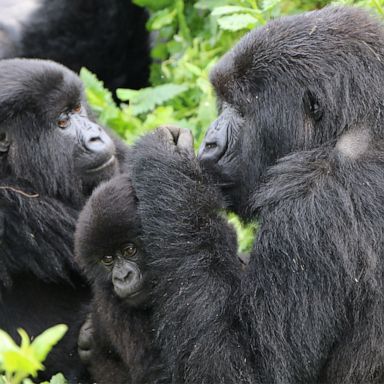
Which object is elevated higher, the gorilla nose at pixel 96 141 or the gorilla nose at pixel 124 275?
the gorilla nose at pixel 124 275

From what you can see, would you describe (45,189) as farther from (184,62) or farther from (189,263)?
(184,62)

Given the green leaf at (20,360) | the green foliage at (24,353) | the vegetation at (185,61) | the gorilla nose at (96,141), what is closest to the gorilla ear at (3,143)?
the gorilla nose at (96,141)

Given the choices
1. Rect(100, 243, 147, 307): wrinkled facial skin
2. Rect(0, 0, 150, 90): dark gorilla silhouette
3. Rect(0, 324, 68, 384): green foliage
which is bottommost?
Rect(0, 0, 150, 90): dark gorilla silhouette

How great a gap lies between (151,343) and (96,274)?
405 mm

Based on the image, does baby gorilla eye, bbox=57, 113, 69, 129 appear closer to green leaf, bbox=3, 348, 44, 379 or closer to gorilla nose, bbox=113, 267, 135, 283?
gorilla nose, bbox=113, 267, 135, 283

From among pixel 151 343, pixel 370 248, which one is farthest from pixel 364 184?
pixel 151 343

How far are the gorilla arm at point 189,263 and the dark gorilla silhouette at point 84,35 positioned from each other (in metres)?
3.49

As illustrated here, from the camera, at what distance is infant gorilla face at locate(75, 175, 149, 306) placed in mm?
3984

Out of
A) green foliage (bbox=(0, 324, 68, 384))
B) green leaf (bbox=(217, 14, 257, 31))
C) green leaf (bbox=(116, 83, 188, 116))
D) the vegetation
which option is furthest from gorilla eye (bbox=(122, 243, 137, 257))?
green leaf (bbox=(116, 83, 188, 116))

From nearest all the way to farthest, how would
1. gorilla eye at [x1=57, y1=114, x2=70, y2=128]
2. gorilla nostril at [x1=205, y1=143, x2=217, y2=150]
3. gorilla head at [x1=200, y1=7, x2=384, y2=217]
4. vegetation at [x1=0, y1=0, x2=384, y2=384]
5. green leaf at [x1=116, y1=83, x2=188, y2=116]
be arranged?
gorilla head at [x1=200, y1=7, x2=384, y2=217] → gorilla nostril at [x1=205, y1=143, x2=217, y2=150] → gorilla eye at [x1=57, y1=114, x2=70, y2=128] → vegetation at [x1=0, y1=0, x2=384, y2=384] → green leaf at [x1=116, y1=83, x2=188, y2=116]

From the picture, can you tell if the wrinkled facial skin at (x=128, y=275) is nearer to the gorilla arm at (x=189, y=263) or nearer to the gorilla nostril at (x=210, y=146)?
the gorilla arm at (x=189, y=263)

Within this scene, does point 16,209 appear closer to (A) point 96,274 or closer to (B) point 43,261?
(B) point 43,261

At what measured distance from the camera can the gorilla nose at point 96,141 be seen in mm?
4867

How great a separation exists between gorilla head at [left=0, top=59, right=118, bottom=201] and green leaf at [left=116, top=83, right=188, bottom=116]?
154 centimetres
